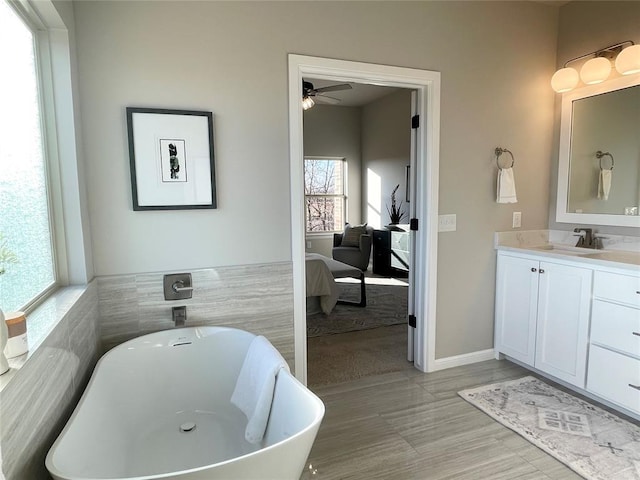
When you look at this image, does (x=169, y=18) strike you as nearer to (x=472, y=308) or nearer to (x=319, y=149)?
(x=472, y=308)

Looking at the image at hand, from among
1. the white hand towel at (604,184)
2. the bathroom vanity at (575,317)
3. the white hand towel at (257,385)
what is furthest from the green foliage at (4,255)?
the white hand towel at (604,184)

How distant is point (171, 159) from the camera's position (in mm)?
2180

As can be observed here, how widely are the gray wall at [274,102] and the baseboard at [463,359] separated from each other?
0.05 m

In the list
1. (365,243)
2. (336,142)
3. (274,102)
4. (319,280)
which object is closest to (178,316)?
(274,102)

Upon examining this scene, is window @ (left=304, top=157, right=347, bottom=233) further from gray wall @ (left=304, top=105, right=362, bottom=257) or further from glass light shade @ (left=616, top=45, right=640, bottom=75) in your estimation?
glass light shade @ (left=616, top=45, right=640, bottom=75)

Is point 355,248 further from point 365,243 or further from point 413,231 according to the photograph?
point 413,231

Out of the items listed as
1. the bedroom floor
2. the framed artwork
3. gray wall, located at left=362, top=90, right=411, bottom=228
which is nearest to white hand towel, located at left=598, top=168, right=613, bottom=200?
the bedroom floor

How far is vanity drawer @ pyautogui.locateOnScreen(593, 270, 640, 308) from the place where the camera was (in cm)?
220

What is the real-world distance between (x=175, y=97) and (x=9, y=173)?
1001 mm

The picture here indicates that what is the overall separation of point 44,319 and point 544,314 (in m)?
2.90

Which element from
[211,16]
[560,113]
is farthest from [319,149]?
[211,16]

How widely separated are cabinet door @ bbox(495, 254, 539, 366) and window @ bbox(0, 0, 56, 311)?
9.71 ft

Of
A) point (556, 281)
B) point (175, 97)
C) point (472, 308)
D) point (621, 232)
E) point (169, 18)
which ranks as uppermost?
point (169, 18)

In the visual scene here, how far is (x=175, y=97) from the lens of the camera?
2.16 meters
